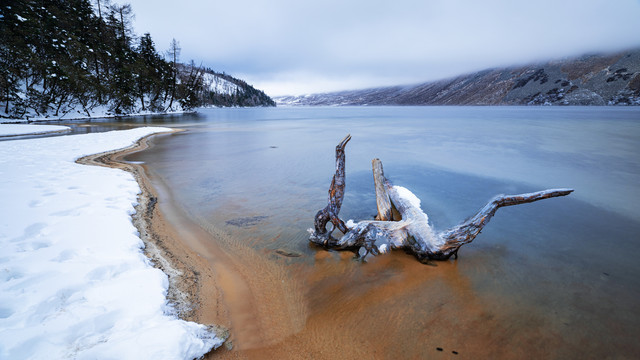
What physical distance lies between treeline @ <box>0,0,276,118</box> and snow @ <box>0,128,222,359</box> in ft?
117

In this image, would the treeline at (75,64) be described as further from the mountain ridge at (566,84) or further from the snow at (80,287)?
the mountain ridge at (566,84)

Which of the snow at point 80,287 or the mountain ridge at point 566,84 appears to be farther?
the mountain ridge at point 566,84

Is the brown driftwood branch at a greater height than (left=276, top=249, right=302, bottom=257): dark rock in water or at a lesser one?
greater

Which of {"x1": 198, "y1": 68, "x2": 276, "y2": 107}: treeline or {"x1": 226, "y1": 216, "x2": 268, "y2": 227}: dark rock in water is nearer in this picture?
{"x1": 226, "y1": 216, "x2": 268, "y2": 227}: dark rock in water

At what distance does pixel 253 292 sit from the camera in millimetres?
3756

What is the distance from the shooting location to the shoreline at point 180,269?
3.12m

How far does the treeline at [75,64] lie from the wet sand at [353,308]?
38.4m

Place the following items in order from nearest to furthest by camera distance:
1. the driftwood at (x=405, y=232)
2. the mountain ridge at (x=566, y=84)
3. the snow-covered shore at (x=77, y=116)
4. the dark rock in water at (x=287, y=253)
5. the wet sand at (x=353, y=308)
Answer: the wet sand at (x=353, y=308) → the driftwood at (x=405, y=232) → the dark rock in water at (x=287, y=253) → the snow-covered shore at (x=77, y=116) → the mountain ridge at (x=566, y=84)

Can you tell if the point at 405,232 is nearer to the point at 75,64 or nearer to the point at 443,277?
the point at 443,277

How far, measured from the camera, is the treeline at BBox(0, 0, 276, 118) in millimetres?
29328

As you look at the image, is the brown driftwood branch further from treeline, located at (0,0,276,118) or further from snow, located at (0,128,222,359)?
treeline, located at (0,0,276,118)

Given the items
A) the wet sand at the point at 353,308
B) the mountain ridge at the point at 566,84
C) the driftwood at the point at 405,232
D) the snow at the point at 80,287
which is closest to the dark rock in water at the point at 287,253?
the wet sand at the point at 353,308

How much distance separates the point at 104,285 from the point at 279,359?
2.16 meters

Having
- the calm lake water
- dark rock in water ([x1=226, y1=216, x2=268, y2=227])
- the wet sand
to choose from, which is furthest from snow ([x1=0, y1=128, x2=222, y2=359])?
dark rock in water ([x1=226, y1=216, x2=268, y2=227])
